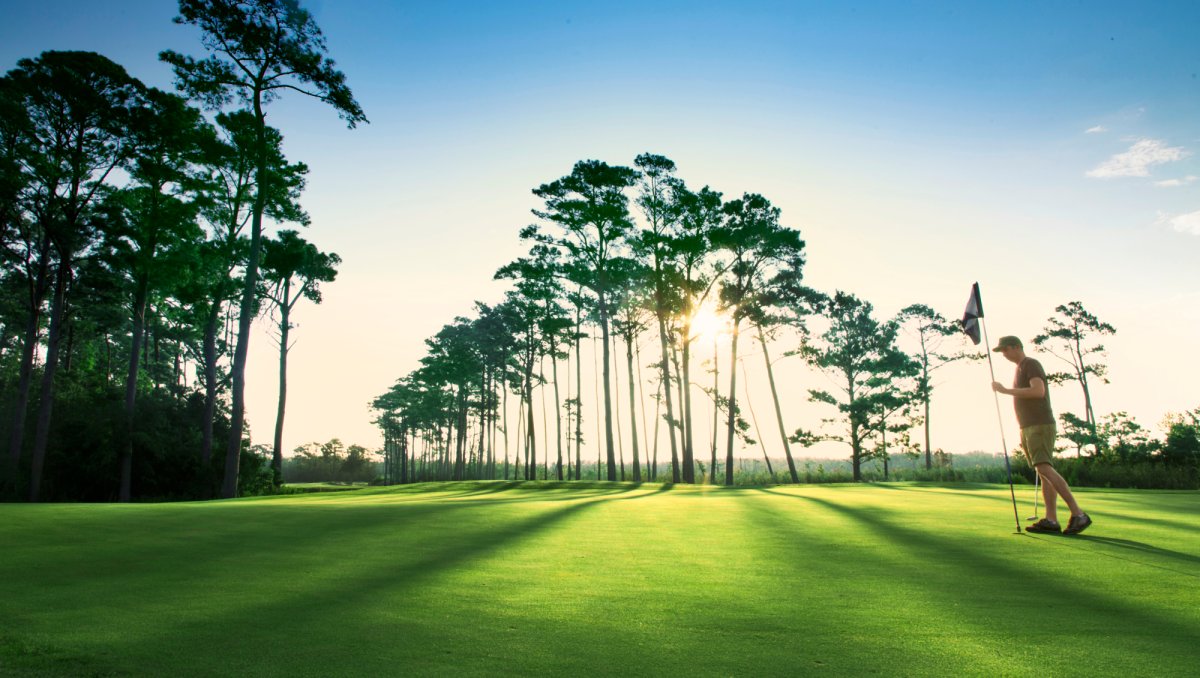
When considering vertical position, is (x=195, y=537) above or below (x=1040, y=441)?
below

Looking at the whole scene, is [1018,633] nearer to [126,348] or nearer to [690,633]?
[690,633]

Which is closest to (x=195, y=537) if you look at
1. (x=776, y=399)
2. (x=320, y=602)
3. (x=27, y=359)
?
(x=320, y=602)

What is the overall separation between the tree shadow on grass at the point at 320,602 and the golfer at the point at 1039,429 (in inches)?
243

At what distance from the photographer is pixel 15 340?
4609cm

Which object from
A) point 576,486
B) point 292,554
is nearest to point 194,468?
point 576,486

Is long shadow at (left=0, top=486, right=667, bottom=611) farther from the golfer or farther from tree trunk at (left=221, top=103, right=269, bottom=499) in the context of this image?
tree trunk at (left=221, top=103, right=269, bottom=499)

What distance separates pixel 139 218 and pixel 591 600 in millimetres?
29081

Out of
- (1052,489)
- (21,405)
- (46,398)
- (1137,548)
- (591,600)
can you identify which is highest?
(46,398)

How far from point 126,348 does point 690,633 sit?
6053 centimetres

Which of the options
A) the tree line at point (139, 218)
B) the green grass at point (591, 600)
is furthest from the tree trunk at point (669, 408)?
the green grass at point (591, 600)

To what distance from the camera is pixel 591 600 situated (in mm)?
4328

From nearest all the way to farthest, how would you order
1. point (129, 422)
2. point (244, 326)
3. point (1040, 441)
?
point (1040, 441) < point (244, 326) < point (129, 422)

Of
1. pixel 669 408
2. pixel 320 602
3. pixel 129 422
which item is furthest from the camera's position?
pixel 669 408

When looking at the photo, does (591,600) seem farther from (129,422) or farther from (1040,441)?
(129,422)
